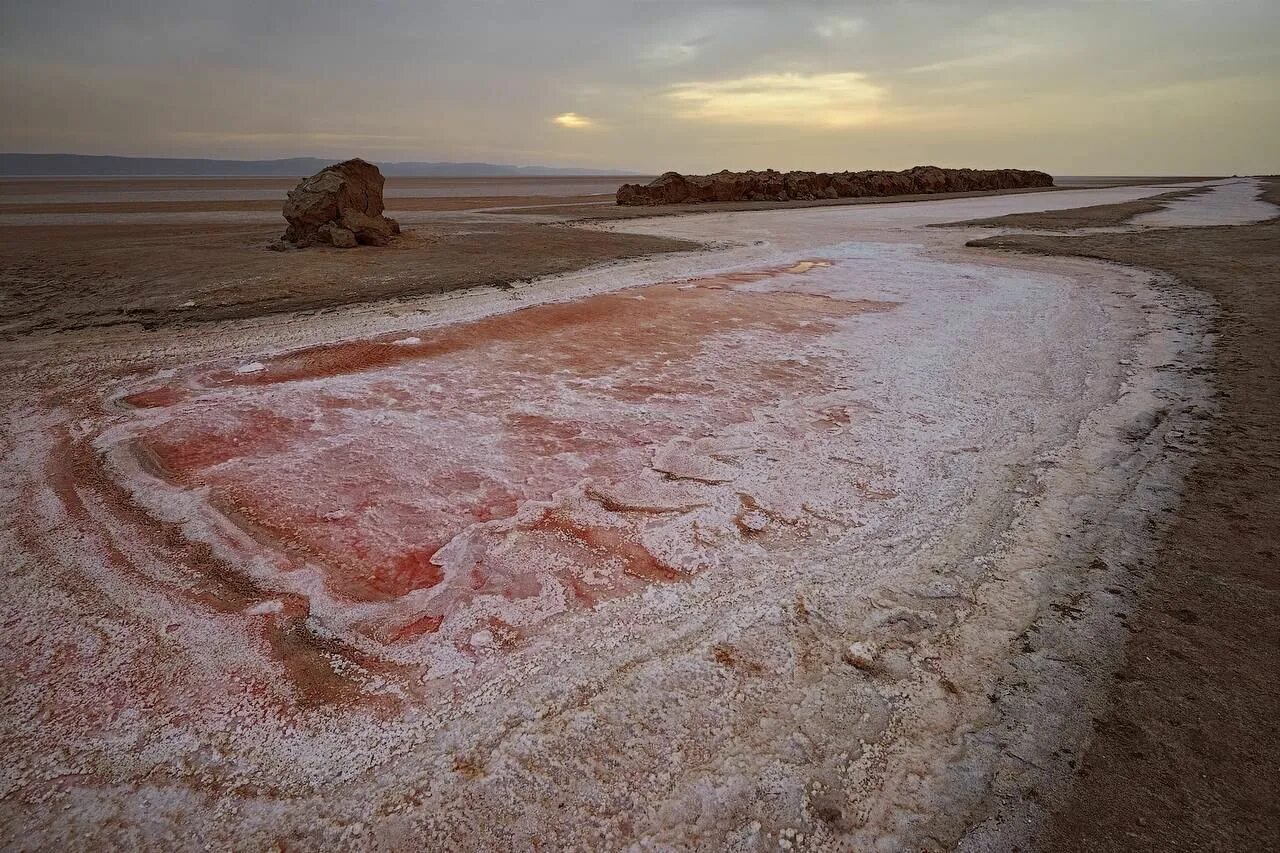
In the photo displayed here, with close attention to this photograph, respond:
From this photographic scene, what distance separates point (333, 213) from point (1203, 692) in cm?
1197

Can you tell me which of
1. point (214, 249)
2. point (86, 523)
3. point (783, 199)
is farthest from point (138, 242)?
point (783, 199)

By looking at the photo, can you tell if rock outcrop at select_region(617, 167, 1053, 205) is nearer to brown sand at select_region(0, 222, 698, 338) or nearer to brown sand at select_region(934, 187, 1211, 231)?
brown sand at select_region(934, 187, 1211, 231)

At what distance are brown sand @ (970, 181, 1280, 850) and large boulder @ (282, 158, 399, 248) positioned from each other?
1112cm

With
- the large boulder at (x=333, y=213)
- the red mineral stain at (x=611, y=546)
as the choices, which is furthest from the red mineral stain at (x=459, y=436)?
the large boulder at (x=333, y=213)

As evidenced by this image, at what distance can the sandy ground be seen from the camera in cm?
154

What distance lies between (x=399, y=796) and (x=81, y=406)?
12.8 feet

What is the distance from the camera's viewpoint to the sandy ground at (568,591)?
154 cm

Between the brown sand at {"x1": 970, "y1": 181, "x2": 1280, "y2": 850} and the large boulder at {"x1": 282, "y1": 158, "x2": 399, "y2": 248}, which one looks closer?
the brown sand at {"x1": 970, "y1": 181, "x2": 1280, "y2": 850}

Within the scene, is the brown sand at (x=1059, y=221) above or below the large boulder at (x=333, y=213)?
above

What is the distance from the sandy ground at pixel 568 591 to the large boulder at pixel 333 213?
5.98 metres

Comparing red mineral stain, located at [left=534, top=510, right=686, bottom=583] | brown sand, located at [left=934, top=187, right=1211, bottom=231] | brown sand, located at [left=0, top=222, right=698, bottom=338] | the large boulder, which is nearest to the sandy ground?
red mineral stain, located at [left=534, top=510, right=686, bottom=583]

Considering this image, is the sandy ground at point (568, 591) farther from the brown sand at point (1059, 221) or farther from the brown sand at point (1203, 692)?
the brown sand at point (1059, 221)

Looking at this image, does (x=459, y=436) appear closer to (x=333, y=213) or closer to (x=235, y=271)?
(x=235, y=271)

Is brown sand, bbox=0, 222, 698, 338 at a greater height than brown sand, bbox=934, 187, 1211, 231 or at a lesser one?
lesser
